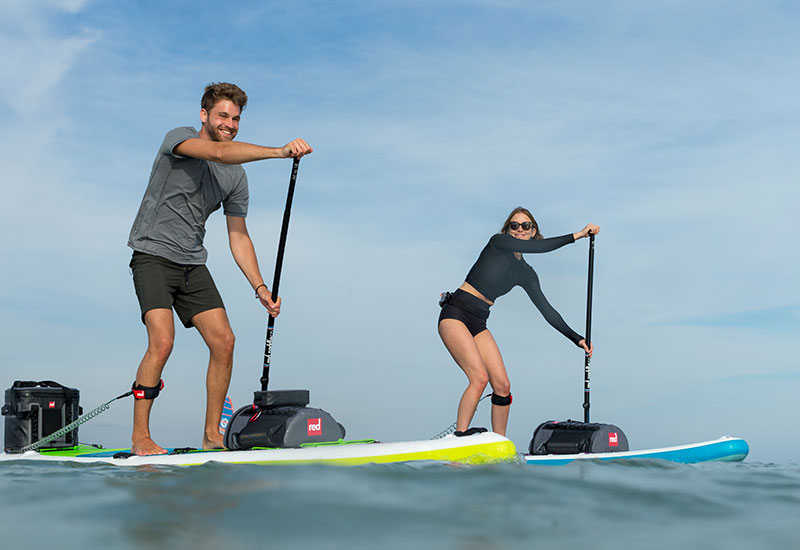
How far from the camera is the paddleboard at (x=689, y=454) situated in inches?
282

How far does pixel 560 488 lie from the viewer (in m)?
3.46

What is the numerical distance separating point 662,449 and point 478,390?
2.86 metres

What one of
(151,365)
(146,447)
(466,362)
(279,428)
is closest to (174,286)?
(151,365)

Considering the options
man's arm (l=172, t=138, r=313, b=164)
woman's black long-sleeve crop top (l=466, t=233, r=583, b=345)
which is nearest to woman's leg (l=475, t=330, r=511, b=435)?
woman's black long-sleeve crop top (l=466, t=233, r=583, b=345)

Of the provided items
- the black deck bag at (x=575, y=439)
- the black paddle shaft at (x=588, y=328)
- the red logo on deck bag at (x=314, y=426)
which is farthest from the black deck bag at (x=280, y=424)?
the black paddle shaft at (x=588, y=328)

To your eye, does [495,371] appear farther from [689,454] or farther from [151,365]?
[151,365]

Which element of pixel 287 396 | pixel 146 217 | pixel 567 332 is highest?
pixel 146 217

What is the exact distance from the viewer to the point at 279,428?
530 cm

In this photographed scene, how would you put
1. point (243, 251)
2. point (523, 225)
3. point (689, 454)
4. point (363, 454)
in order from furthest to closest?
point (689, 454) < point (523, 225) < point (243, 251) < point (363, 454)

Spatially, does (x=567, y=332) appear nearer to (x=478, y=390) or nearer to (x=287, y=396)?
(x=478, y=390)

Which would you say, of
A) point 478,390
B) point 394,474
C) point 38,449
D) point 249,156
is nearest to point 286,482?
point 394,474

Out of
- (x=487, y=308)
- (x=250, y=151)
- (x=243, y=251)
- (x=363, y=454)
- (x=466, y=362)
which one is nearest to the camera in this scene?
(x=250, y=151)

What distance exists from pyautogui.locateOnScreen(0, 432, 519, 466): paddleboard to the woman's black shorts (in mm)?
1672

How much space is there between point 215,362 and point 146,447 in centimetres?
80
